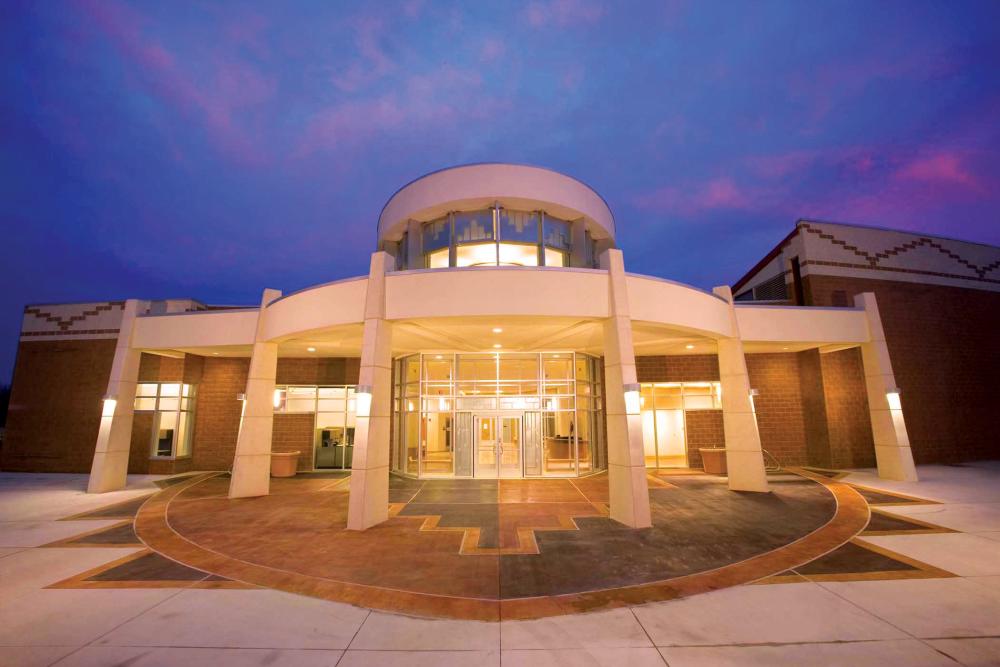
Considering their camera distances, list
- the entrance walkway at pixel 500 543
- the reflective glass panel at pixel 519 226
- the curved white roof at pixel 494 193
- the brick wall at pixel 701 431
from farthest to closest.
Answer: the brick wall at pixel 701 431
the reflective glass panel at pixel 519 226
the curved white roof at pixel 494 193
the entrance walkway at pixel 500 543

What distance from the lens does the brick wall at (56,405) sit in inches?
712

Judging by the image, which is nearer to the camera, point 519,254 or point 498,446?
point 519,254

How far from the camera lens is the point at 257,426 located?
43.5 ft

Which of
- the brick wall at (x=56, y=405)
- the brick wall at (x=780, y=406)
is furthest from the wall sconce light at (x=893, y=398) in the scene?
the brick wall at (x=56, y=405)

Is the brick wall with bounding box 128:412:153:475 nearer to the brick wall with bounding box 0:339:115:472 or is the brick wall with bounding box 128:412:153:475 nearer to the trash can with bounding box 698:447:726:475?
the brick wall with bounding box 0:339:115:472

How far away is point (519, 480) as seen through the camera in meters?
15.7

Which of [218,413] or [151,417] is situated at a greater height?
[218,413]

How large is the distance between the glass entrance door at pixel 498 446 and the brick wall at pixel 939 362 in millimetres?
13375

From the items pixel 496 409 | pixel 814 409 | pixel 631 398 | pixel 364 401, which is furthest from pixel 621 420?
pixel 814 409

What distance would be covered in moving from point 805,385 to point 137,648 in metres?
21.5

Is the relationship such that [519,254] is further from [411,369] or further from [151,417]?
[151,417]

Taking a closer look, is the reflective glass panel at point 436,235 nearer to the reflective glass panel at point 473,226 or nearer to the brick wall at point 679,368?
the reflective glass panel at point 473,226

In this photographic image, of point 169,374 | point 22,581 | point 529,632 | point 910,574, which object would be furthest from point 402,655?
point 169,374

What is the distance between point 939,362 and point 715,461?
10.9m
